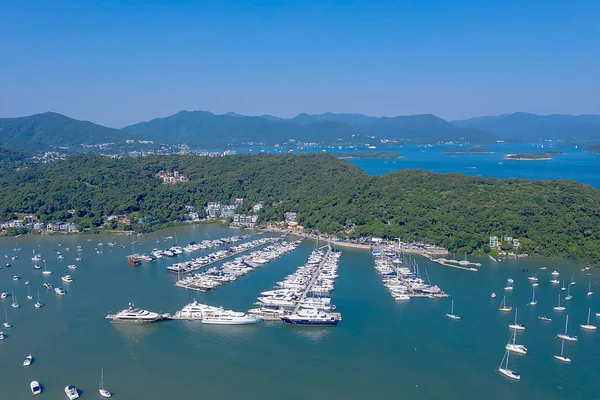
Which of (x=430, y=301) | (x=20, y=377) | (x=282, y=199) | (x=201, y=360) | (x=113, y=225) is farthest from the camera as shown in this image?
(x=282, y=199)

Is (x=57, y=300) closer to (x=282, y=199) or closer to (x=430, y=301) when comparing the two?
(x=430, y=301)

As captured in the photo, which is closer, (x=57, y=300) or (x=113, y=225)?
(x=57, y=300)

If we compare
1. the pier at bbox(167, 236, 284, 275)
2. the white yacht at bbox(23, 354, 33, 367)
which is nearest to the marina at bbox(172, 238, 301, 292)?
the pier at bbox(167, 236, 284, 275)

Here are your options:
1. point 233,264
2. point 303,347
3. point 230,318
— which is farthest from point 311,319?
point 233,264

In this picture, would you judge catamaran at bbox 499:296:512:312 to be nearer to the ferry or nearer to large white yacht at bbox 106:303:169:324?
the ferry

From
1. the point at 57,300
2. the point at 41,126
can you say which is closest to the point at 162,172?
the point at 57,300

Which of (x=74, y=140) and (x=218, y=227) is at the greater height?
(x=74, y=140)
